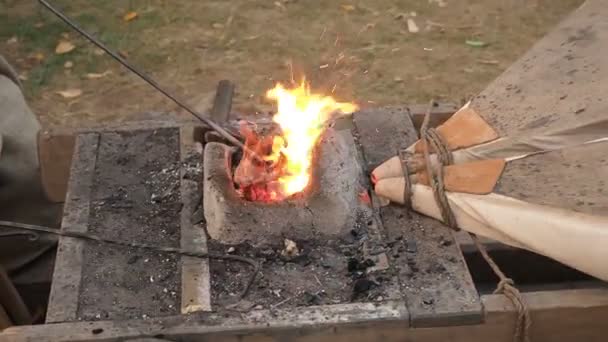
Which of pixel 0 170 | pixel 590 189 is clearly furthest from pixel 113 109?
pixel 590 189

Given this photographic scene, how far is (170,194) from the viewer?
2.90 m

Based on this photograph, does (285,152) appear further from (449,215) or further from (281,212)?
(449,215)

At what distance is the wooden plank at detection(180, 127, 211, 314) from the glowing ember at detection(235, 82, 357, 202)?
0.54 feet

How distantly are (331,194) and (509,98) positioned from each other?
0.73m

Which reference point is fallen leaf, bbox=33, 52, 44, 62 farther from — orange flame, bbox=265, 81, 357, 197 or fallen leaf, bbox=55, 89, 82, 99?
orange flame, bbox=265, 81, 357, 197

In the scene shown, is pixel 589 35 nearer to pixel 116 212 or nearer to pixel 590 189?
pixel 590 189

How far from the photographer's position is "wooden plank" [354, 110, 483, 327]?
2414 millimetres

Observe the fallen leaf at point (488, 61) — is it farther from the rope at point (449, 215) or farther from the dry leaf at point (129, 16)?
the rope at point (449, 215)

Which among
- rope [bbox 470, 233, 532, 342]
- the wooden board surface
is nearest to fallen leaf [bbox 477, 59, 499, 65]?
the wooden board surface

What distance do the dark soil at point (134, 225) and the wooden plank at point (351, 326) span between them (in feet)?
0.30

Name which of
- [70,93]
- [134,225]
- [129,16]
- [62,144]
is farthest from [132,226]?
[129,16]

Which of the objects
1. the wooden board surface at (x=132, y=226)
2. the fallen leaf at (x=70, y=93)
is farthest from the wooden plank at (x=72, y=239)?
the fallen leaf at (x=70, y=93)

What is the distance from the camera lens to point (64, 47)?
562 centimetres

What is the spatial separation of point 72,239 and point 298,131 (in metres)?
0.77
